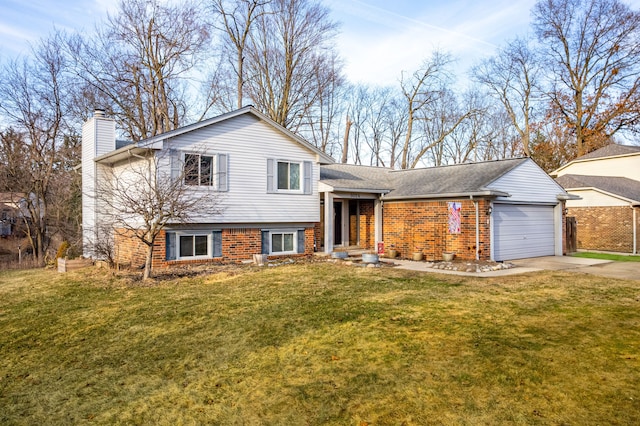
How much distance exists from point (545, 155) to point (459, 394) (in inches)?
1448

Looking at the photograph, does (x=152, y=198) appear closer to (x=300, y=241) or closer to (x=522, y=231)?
(x=300, y=241)

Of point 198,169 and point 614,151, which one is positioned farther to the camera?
point 614,151

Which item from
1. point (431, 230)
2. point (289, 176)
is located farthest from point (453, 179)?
point (289, 176)

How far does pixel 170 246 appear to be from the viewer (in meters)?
13.1

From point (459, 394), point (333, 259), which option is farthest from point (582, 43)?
point (459, 394)

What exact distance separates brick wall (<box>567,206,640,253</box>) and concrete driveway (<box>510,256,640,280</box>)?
640 cm

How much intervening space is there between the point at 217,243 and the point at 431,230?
7.54 m

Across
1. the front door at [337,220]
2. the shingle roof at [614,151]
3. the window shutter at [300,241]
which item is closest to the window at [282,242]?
the window shutter at [300,241]

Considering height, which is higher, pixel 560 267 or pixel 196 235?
pixel 196 235

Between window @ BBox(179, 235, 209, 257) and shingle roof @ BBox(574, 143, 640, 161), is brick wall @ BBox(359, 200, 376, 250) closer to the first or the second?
window @ BBox(179, 235, 209, 257)

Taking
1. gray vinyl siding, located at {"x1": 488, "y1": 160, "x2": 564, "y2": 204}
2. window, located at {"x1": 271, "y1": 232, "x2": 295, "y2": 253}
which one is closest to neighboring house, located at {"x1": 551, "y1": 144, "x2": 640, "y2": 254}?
gray vinyl siding, located at {"x1": 488, "y1": 160, "x2": 564, "y2": 204}

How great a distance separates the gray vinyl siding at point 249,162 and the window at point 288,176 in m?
0.24

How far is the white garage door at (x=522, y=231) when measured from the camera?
14.7m

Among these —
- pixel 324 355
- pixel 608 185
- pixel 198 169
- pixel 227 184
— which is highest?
pixel 608 185
